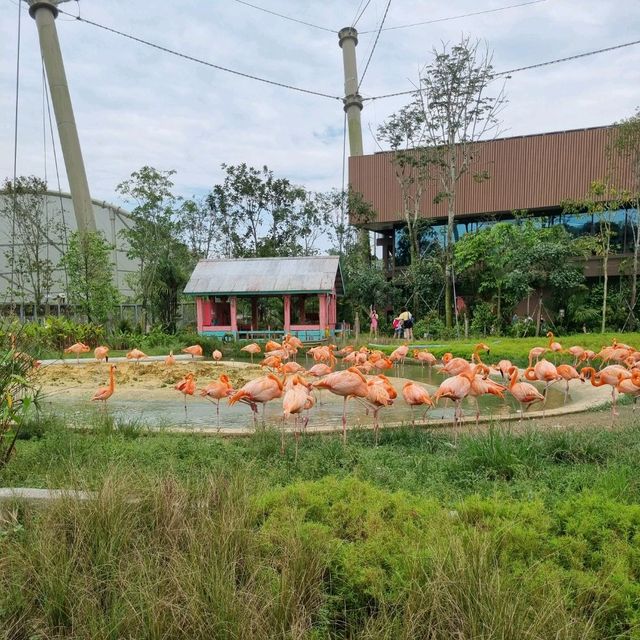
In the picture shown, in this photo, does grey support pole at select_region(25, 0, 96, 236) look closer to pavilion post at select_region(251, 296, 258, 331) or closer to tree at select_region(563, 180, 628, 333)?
pavilion post at select_region(251, 296, 258, 331)

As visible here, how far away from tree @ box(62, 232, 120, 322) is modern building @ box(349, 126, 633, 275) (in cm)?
1359

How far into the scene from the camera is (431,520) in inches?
116

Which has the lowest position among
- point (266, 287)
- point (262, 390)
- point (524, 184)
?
point (262, 390)

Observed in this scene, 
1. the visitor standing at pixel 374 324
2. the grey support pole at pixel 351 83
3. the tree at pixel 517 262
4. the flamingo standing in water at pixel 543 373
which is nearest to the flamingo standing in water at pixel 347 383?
the flamingo standing in water at pixel 543 373

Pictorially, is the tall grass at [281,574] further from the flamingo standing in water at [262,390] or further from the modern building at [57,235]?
the modern building at [57,235]

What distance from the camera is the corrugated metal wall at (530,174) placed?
23.8 meters

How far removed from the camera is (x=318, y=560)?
2578 mm

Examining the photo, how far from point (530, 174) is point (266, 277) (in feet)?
43.3

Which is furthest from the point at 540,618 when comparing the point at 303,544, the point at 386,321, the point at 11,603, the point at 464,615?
the point at 386,321

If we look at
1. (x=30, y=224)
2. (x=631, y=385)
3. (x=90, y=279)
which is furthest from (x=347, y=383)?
(x=30, y=224)

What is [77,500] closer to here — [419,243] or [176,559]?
[176,559]

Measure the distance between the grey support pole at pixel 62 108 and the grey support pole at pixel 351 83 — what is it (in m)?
17.2

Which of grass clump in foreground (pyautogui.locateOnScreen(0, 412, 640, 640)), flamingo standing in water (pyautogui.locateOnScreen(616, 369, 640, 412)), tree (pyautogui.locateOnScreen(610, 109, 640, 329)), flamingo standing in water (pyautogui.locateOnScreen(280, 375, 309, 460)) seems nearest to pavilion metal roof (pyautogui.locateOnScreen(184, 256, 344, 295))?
tree (pyautogui.locateOnScreen(610, 109, 640, 329))

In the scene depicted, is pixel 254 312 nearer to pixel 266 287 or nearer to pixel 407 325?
pixel 266 287
